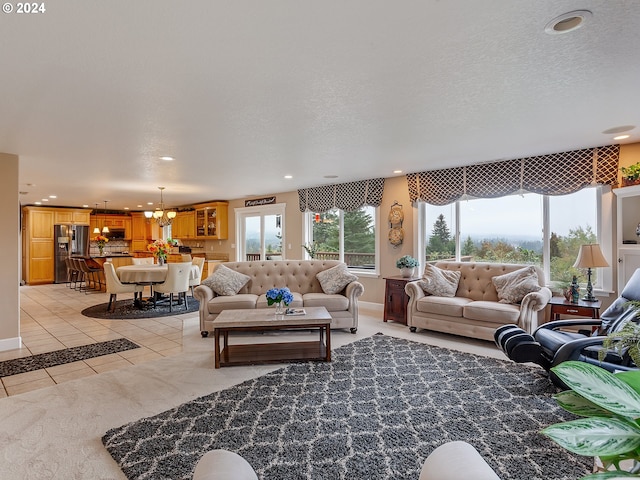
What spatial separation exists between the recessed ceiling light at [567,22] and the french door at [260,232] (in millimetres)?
6594

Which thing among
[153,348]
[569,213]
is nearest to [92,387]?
[153,348]

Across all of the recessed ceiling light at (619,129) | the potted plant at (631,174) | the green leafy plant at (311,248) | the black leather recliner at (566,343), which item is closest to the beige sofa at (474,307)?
the black leather recliner at (566,343)

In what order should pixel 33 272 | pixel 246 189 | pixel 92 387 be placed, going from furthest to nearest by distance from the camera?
pixel 33 272 → pixel 246 189 → pixel 92 387

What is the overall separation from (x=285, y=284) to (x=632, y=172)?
14.9ft

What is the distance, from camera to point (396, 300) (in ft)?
17.7

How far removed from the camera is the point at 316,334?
4.80m

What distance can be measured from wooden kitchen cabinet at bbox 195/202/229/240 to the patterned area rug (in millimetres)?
6702

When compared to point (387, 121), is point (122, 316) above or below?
below

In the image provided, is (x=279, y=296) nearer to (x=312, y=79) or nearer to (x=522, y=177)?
(x=312, y=79)

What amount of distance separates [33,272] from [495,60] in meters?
12.7

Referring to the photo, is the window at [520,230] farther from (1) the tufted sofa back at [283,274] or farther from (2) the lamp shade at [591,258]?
(1) the tufted sofa back at [283,274]

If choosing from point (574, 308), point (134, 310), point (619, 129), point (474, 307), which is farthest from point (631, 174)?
point (134, 310)

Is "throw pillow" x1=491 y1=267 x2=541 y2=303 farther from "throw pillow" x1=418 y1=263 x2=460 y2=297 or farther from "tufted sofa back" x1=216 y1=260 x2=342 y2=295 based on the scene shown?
"tufted sofa back" x1=216 y1=260 x2=342 y2=295

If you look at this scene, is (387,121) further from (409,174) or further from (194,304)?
(194,304)
